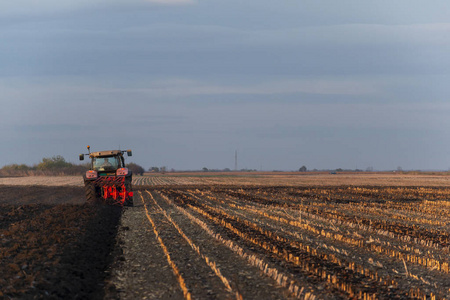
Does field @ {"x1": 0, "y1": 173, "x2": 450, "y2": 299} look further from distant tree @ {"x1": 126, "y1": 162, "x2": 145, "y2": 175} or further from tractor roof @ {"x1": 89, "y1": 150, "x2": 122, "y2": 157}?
distant tree @ {"x1": 126, "y1": 162, "x2": 145, "y2": 175}

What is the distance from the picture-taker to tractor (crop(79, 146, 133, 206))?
23078 mm

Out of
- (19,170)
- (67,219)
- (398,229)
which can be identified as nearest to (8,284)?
(67,219)

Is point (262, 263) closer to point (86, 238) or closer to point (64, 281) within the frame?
point (64, 281)

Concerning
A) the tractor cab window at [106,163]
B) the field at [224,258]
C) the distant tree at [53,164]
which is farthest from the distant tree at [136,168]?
the field at [224,258]

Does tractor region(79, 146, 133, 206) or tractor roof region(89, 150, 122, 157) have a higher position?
tractor roof region(89, 150, 122, 157)

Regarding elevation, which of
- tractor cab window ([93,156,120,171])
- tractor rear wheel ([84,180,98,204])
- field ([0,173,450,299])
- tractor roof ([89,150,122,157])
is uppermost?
tractor roof ([89,150,122,157])

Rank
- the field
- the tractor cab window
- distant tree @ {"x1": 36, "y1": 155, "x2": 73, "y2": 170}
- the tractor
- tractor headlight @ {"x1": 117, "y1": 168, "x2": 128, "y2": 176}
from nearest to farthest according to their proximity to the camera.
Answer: the field, tractor headlight @ {"x1": 117, "y1": 168, "x2": 128, "y2": 176}, the tractor, the tractor cab window, distant tree @ {"x1": 36, "y1": 155, "x2": 73, "y2": 170}

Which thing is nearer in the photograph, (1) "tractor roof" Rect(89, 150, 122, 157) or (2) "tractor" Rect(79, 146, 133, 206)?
(2) "tractor" Rect(79, 146, 133, 206)

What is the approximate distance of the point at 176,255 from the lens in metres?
10.8

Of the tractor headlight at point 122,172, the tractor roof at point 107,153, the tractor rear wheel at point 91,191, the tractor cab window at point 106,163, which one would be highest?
the tractor roof at point 107,153

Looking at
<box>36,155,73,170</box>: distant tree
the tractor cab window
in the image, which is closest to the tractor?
the tractor cab window

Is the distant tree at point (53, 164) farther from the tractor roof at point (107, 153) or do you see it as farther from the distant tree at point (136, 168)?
the tractor roof at point (107, 153)

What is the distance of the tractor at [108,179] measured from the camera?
75.7 feet

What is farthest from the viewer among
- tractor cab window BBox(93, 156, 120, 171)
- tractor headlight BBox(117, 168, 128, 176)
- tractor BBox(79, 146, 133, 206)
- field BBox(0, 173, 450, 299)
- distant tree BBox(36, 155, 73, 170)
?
distant tree BBox(36, 155, 73, 170)
